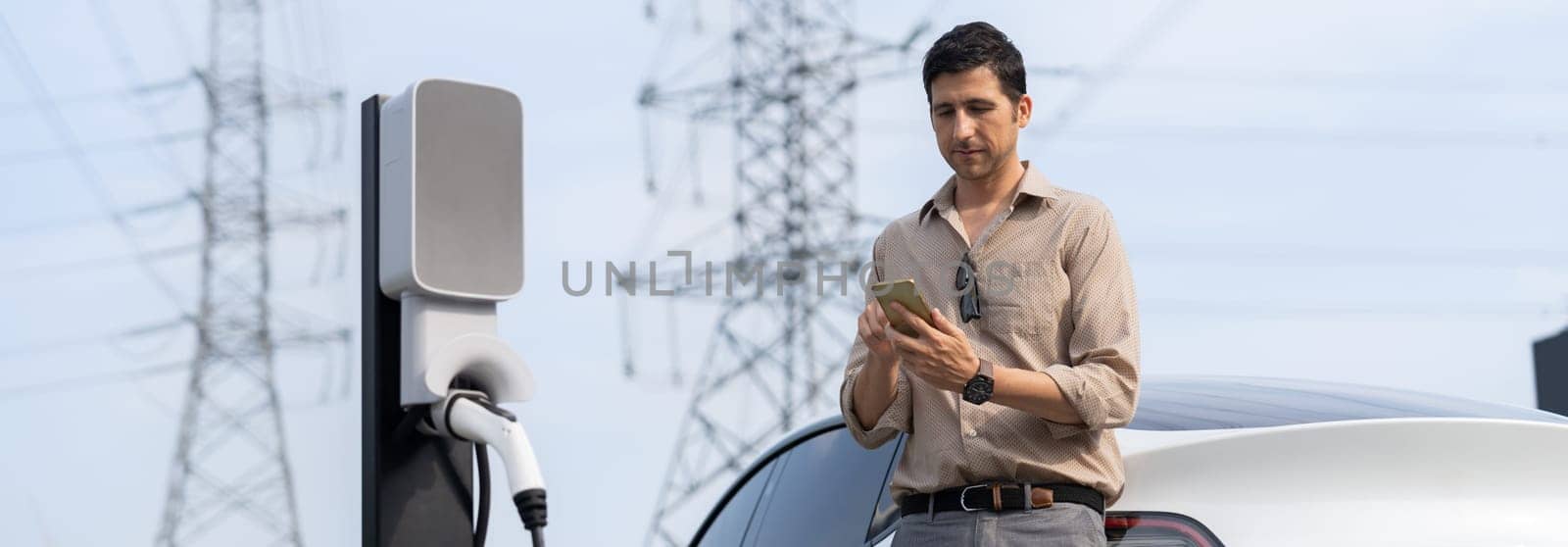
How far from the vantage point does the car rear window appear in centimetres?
267

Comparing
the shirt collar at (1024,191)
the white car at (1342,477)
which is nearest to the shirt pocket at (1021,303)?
the shirt collar at (1024,191)

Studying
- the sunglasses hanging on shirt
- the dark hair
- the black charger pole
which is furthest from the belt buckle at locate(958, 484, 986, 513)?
the black charger pole

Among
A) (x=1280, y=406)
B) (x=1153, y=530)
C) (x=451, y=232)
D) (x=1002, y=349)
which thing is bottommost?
(x=1153, y=530)

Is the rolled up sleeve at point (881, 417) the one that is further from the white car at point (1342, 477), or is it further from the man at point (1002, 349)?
the white car at point (1342, 477)

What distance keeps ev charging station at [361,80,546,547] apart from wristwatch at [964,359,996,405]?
1.99ft

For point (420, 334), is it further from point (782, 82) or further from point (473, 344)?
point (782, 82)

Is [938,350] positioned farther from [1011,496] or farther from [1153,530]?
[1153,530]

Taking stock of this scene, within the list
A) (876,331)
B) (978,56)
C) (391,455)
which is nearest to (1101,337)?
(876,331)

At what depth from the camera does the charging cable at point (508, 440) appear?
2.20 meters

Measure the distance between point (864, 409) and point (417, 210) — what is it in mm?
752

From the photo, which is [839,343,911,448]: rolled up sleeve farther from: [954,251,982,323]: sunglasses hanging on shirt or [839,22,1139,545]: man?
[954,251,982,323]: sunglasses hanging on shirt

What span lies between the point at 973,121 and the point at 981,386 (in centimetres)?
43

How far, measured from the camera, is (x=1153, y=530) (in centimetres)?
249

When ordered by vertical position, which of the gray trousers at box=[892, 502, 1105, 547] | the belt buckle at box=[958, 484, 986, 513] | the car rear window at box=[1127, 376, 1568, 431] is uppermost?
the car rear window at box=[1127, 376, 1568, 431]
